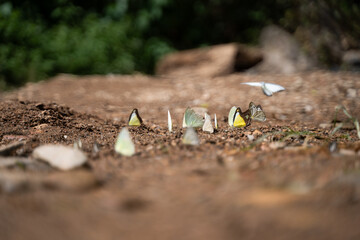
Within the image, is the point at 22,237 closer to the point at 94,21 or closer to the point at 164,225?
the point at 164,225

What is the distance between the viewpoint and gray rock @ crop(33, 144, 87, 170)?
124 cm

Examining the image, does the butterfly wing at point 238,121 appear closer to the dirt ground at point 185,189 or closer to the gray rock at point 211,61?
the dirt ground at point 185,189

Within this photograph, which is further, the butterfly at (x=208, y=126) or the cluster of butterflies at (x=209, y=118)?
the butterfly at (x=208, y=126)

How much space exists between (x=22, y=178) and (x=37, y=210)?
0.21 metres

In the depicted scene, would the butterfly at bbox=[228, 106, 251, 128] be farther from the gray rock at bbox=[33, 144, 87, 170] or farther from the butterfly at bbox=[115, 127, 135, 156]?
the gray rock at bbox=[33, 144, 87, 170]

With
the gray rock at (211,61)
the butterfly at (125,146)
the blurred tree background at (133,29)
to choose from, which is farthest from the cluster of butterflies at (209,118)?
the blurred tree background at (133,29)

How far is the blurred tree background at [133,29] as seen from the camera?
5641 millimetres

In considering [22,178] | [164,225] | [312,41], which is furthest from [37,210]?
[312,41]

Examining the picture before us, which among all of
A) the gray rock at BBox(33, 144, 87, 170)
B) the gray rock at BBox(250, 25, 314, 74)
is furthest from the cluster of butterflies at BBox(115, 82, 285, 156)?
the gray rock at BBox(250, 25, 314, 74)

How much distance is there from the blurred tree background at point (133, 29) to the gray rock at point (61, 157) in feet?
14.9

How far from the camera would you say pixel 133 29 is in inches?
267

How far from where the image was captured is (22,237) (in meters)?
0.82

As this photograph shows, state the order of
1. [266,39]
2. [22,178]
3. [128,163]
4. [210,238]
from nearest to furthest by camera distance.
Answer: [210,238] < [22,178] < [128,163] < [266,39]

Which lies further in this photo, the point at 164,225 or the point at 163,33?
the point at 163,33
